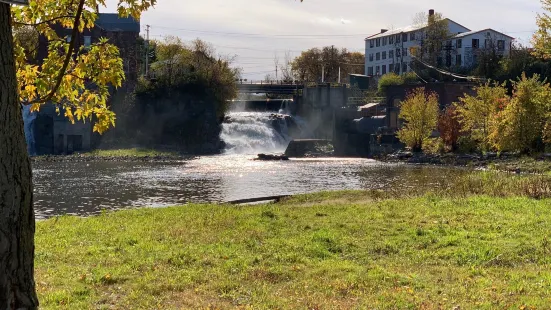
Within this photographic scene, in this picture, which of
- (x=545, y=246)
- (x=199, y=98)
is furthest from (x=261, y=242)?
(x=199, y=98)

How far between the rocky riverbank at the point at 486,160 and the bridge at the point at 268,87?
29.6 meters

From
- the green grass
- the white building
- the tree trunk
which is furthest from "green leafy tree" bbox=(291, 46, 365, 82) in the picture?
the tree trunk

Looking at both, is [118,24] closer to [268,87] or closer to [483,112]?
[268,87]

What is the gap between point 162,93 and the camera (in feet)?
252

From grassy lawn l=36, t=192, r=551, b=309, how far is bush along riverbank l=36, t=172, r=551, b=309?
0.03 meters

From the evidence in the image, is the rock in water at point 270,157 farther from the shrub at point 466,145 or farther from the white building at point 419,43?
the white building at point 419,43

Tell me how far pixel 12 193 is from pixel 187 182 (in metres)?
32.2

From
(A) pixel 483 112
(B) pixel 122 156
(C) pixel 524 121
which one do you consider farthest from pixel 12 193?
(B) pixel 122 156

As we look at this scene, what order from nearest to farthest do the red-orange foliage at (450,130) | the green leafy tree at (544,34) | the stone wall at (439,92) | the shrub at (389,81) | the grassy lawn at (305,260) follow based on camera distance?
the grassy lawn at (305,260), the green leafy tree at (544,34), the red-orange foliage at (450,130), the stone wall at (439,92), the shrub at (389,81)

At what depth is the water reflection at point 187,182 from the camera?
28.5m

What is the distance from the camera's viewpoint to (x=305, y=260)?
1069cm

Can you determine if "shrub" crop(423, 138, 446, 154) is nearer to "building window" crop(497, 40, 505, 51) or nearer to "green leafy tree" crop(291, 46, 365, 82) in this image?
"building window" crop(497, 40, 505, 51)

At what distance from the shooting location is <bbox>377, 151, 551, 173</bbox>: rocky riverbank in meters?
41.6

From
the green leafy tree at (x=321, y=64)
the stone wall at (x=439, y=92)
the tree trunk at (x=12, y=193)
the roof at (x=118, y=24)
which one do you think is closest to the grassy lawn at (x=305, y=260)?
the tree trunk at (x=12, y=193)
